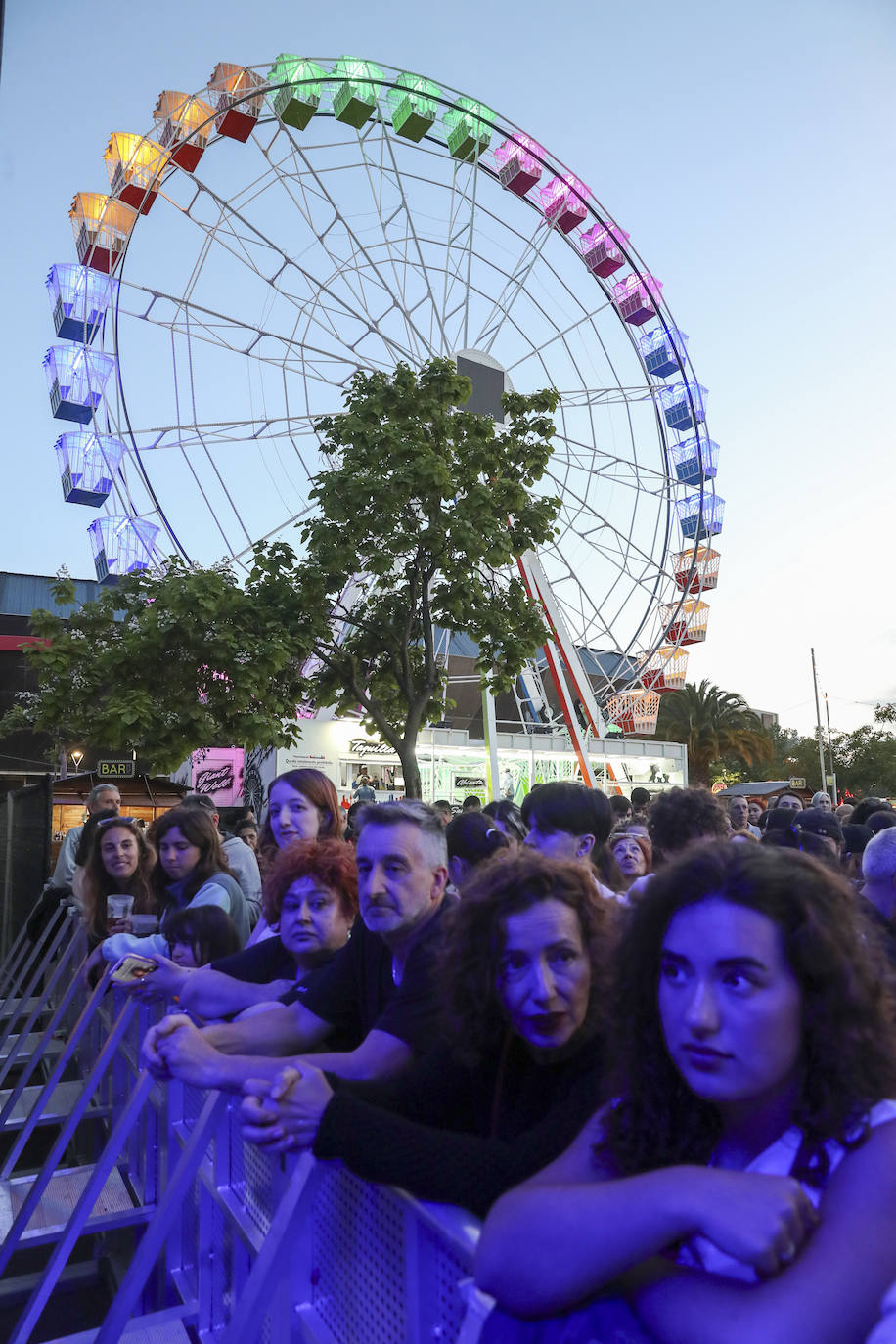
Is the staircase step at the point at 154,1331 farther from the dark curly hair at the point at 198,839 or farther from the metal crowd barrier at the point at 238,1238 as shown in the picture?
the dark curly hair at the point at 198,839

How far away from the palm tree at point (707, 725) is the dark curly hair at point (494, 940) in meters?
36.5

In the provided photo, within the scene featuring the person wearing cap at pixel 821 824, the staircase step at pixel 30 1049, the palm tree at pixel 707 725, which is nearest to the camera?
the person wearing cap at pixel 821 824

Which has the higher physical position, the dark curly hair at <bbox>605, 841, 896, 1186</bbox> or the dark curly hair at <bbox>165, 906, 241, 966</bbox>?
the dark curly hair at <bbox>605, 841, 896, 1186</bbox>

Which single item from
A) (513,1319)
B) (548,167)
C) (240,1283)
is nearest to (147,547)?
(548,167)

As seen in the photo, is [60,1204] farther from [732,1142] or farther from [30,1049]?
[732,1142]

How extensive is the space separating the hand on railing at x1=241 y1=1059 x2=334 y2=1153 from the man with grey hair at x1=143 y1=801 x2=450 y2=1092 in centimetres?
31

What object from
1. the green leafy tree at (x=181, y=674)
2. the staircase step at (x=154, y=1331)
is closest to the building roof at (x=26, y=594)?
the green leafy tree at (x=181, y=674)

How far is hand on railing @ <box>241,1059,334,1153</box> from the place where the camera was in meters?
1.79

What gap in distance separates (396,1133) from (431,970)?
0.58m

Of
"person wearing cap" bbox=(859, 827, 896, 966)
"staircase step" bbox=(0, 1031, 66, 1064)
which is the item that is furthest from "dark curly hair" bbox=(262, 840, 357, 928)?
"staircase step" bbox=(0, 1031, 66, 1064)

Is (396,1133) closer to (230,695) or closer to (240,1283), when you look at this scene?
(240,1283)

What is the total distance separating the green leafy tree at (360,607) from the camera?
12086 mm

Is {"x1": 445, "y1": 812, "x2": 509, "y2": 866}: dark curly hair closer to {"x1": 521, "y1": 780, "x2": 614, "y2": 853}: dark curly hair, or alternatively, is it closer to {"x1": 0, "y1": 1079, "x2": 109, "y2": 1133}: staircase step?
{"x1": 521, "y1": 780, "x2": 614, "y2": 853}: dark curly hair

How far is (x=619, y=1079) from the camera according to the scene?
139 cm
